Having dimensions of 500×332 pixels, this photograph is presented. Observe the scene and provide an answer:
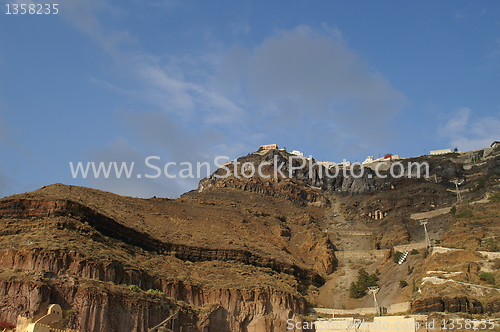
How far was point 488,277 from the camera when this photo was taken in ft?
204

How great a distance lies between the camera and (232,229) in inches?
3349

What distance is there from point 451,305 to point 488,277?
30.5 feet

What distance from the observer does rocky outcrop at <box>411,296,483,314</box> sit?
55.0m

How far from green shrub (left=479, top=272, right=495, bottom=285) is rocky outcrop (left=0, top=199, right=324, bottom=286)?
21.9 meters

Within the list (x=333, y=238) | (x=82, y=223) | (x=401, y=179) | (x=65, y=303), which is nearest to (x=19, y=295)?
(x=65, y=303)

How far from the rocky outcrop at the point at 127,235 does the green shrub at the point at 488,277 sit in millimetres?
21889

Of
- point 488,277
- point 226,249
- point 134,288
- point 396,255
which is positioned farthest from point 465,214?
point 134,288

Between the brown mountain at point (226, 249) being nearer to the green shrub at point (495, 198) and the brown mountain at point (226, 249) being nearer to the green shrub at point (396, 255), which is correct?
the green shrub at point (495, 198)

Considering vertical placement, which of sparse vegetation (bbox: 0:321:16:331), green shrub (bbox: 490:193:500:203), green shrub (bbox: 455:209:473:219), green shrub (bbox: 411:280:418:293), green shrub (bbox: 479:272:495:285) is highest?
green shrub (bbox: 490:193:500:203)

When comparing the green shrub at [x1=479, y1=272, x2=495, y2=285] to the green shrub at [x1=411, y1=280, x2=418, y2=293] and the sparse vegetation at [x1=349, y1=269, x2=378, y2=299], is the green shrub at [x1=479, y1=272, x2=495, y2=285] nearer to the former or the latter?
the green shrub at [x1=411, y1=280, x2=418, y2=293]

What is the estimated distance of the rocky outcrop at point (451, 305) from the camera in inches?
2167

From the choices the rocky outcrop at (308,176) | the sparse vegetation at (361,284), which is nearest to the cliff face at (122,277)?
the sparse vegetation at (361,284)

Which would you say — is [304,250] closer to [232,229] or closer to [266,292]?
[232,229]

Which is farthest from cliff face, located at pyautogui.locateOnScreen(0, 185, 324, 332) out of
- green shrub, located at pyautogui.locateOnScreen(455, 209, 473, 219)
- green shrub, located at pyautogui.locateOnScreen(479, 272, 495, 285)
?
green shrub, located at pyautogui.locateOnScreen(455, 209, 473, 219)
